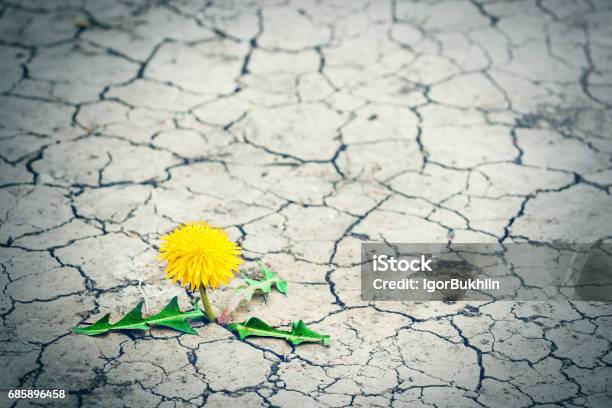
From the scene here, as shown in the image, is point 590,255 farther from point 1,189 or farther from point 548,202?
point 1,189

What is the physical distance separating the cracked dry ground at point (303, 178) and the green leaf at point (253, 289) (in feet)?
0.18

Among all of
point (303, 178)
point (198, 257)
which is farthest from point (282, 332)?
point (303, 178)

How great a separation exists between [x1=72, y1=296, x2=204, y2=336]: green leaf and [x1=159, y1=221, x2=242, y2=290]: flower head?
9.7 inches

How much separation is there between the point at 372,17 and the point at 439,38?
573 mm

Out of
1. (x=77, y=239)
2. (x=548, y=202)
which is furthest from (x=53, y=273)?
(x=548, y=202)

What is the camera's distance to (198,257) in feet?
8.42

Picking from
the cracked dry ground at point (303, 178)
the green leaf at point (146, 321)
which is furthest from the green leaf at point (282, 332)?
the green leaf at point (146, 321)

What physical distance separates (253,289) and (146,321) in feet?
1.59

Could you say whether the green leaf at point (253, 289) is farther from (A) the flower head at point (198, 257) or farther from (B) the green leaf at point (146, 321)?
(A) the flower head at point (198, 257)

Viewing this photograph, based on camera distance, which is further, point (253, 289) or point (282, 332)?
point (253, 289)

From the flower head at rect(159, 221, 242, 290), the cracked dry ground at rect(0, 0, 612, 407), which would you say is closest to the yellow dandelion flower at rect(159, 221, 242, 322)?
the flower head at rect(159, 221, 242, 290)

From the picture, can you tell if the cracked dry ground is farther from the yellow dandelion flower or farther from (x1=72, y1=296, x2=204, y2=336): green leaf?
the yellow dandelion flower

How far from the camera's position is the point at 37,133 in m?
3.97

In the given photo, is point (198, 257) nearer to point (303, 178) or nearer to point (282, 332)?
point (282, 332)
